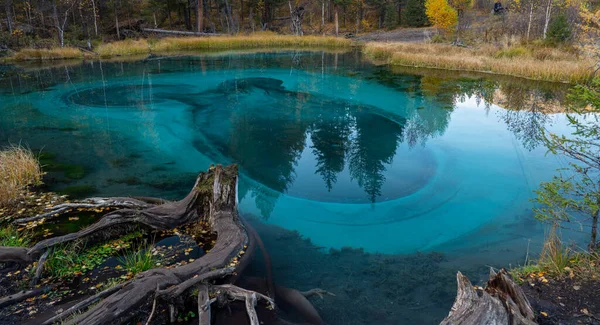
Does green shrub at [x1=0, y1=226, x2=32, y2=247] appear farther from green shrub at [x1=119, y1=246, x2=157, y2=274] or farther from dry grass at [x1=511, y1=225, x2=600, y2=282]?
dry grass at [x1=511, y1=225, x2=600, y2=282]

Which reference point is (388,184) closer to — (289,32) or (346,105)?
(346,105)

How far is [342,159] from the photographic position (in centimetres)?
913

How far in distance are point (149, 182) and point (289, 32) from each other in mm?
34133

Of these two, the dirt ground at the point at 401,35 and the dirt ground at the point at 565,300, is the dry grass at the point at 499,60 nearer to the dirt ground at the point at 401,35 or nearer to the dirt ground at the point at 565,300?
the dirt ground at the point at 401,35

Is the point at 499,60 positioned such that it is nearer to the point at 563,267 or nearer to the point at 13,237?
the point at 563,267

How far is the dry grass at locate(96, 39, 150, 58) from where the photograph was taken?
2617cm

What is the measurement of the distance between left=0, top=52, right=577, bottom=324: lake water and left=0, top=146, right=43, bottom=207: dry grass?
346 millimetres

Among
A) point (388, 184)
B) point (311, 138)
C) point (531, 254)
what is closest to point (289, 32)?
point (311, 138)

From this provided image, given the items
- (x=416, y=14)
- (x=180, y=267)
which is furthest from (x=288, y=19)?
(x=180, y=267)

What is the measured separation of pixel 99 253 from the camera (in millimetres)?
4828

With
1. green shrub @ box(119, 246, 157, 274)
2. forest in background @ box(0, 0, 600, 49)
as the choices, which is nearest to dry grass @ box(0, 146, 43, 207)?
green shrub @ box(119, 246, 157, 274)

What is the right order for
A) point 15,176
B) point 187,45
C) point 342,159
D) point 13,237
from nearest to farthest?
point 13,237 → point 15,176 → point 342,159 → point 187,45

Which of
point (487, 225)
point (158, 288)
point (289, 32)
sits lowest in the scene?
point (487, 225)

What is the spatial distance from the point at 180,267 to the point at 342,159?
5.62 meters
